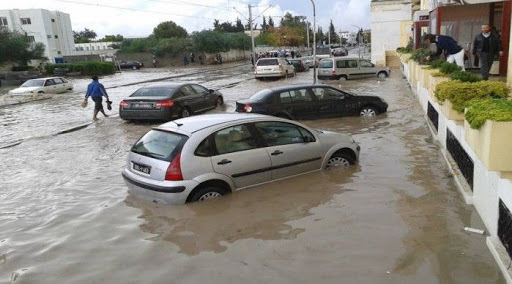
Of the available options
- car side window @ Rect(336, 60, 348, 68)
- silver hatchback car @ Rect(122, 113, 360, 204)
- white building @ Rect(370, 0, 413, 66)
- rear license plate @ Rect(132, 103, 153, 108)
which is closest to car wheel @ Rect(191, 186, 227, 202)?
silver hatchback car @ Rect(122, 113, 360, 204)

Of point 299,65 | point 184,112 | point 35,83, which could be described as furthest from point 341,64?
point 35,83

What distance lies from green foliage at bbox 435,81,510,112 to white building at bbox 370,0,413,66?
117 ft

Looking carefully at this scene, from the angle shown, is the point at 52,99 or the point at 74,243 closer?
the point at 74,243

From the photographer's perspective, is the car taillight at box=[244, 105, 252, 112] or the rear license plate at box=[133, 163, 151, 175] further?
the car taillight at box=[244, 105, 252, 112]

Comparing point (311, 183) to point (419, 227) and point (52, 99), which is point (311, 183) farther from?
point (52, 99)

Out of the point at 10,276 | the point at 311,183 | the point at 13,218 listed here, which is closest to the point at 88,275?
the point at 10,276

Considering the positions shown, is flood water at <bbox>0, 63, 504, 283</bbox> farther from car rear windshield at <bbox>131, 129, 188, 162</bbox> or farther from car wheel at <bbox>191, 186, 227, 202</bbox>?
car rear windshield at <bbox>131, 129, 188, 162</bbox>

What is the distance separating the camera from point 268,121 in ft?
25.1

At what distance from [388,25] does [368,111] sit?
98.4 ft

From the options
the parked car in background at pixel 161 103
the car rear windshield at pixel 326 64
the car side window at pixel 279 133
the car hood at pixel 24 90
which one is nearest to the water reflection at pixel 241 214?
the car side window at pixel 279 133

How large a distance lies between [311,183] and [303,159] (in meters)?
0.43

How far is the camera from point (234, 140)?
721 centimetres

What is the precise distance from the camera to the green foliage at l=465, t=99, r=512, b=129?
4.64 m

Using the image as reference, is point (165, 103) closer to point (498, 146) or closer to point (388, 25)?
point (498, 146)
